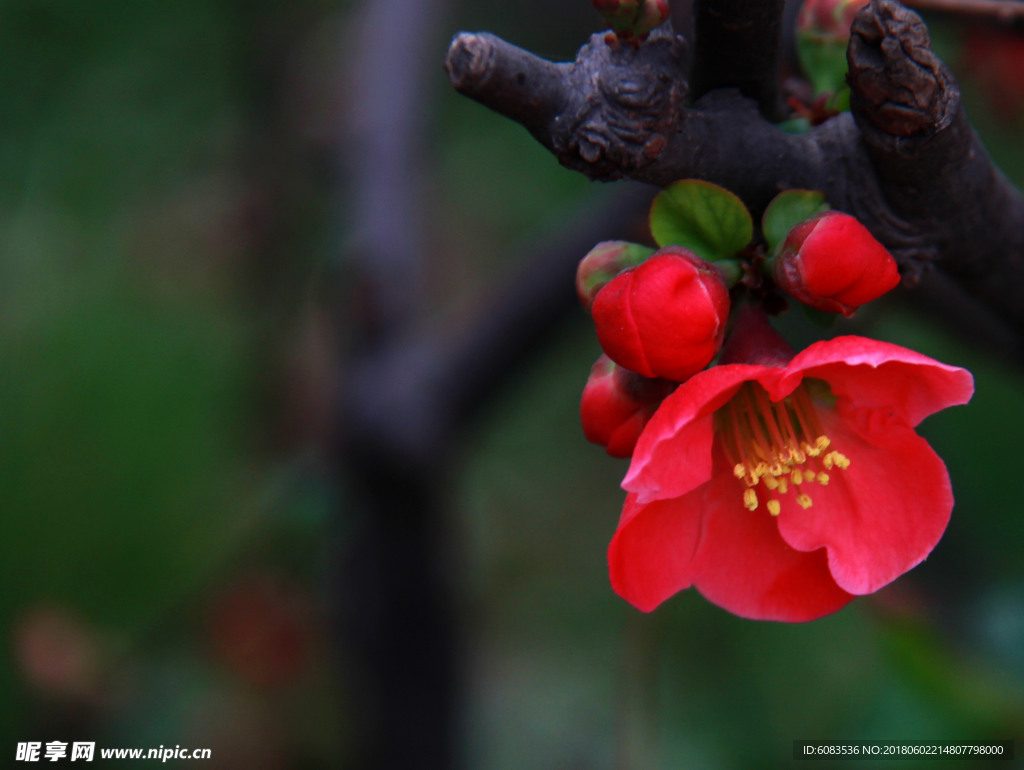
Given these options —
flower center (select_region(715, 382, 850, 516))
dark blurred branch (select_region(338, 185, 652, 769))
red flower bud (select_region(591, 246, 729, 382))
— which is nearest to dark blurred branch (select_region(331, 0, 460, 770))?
dark blurred branch (select_region(338, 185, 652, 769))

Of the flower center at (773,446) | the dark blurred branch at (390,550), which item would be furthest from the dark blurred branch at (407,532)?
the flower center at (773,446)

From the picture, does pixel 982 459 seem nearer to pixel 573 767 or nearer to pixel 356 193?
pixel 573 767

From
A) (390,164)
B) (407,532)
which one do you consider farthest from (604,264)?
(390,164)

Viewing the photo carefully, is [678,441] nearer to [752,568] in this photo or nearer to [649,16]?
[752,568]

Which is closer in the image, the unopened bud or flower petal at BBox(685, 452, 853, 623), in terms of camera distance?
the unopened bud

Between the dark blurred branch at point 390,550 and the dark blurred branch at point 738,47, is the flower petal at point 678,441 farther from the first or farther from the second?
the dark blurred branch at point 390,550

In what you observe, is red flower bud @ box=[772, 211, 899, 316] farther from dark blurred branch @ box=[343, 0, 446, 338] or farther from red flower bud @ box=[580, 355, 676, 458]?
dark blurred branch @ box=[343, 0, 446, 338]
